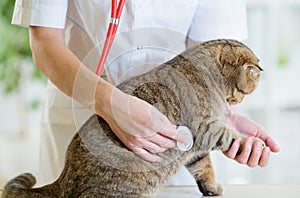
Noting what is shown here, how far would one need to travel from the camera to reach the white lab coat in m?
0.92

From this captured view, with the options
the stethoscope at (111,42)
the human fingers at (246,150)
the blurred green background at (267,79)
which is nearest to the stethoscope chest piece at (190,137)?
the stethoscope at (111,42)

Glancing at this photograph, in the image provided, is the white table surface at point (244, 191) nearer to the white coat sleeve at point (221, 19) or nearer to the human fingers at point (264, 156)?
the human fingers at point (264, 156)

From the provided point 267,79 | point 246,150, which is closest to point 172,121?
point 246,150

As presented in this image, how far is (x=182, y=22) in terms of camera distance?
1097 millimetres

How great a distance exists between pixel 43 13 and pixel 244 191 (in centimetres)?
52

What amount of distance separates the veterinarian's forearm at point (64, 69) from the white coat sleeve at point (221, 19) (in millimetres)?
303

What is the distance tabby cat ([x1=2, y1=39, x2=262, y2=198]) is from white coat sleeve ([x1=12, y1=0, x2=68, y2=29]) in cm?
21

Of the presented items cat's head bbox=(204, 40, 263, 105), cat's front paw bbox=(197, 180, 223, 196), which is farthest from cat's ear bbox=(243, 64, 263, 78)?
cat's front paw bbox=(197, 180, 223, 196)

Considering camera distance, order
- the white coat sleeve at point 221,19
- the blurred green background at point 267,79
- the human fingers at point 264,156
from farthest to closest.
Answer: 1. the blurred green background at point 267,79
2. the white coat sleeve at point 221,19
3. the human fingers at point 264,156

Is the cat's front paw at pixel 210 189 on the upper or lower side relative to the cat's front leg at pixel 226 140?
lower

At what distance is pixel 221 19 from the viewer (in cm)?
114

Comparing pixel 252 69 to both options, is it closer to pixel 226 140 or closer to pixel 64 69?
pixel 226 140

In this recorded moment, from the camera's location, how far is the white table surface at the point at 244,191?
1006 millimetres

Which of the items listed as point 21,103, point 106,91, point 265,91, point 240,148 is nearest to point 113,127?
point 106,91
